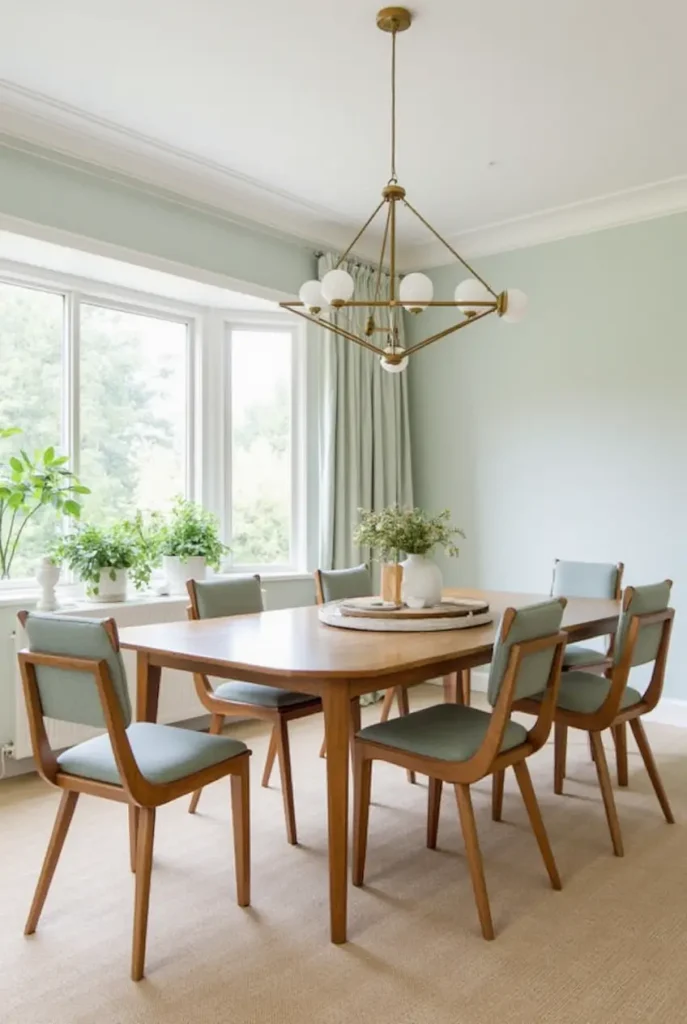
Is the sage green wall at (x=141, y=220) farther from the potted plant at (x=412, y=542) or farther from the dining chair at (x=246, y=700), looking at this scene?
the potted plant at (x=412, y=542)

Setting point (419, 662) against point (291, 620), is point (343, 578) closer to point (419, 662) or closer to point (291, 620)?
point (291, 620)

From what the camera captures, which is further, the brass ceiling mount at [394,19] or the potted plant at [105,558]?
the potted plant at [105,558]

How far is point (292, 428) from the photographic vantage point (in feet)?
17.1

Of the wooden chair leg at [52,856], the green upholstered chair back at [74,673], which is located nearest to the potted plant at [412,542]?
the green upholstered chair back at [74,673]

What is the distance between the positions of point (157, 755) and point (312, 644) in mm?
579

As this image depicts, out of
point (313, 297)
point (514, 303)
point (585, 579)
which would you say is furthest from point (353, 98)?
point (585, 579)

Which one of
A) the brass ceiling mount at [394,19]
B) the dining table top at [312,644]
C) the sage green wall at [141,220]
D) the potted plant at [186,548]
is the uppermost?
the brass ceiling mount at [394,19]

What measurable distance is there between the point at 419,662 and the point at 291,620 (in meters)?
0.92

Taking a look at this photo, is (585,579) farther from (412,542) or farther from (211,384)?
(211,384)

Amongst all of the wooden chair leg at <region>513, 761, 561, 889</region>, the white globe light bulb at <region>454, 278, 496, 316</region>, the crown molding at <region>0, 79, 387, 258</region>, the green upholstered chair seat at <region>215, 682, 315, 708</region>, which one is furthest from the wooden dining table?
the crown molding at <region>0, 79, 387, 258</region>

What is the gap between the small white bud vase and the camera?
3713mm

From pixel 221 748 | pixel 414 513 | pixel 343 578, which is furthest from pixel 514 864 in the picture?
pixel 343 578

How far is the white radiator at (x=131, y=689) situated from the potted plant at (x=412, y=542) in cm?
136

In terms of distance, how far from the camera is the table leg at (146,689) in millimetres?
2695
